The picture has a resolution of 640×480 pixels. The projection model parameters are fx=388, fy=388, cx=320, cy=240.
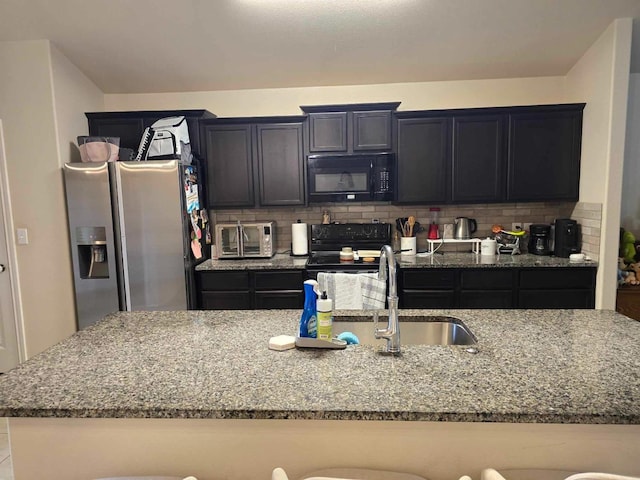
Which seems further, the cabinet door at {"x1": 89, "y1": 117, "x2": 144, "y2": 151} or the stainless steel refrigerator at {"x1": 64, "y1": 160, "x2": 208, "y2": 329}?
the cabinet door at {"x1": 89, "y1": 117, "x2": 144, "y2": 151}

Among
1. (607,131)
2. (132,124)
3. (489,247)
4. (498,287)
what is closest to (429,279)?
(498,287)

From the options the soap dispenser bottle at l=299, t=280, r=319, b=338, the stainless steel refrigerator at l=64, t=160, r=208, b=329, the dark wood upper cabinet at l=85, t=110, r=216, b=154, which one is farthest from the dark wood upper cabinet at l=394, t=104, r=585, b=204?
the soap dispenser bottle at l=299, t=280, r=319, b=338

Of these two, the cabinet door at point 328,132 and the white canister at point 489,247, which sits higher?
the cabinet door at point 328,132

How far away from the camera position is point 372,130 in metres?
3.42

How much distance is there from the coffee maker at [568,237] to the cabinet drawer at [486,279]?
57cm

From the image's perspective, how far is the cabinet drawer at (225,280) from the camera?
3283 millimetres

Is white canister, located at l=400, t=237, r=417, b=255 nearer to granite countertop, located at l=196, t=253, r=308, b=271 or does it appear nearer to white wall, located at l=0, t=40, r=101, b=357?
granite countertop, located at l=196, t=253, r=308, b=271

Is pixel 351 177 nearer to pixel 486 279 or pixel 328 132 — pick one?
pixel 328 132

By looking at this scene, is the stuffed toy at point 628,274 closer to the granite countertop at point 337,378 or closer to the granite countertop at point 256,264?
the granite countertop at point 337,378

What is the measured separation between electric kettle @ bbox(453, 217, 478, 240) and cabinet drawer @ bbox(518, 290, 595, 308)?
735 mm

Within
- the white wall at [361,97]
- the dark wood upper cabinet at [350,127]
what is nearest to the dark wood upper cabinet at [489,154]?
the dark wood upper cabinet at [350,127]

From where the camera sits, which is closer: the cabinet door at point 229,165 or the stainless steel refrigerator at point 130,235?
the stainless steel refrigerator at point 130,235

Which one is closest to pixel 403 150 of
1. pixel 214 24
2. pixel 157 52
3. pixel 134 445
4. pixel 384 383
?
pixel 214 24

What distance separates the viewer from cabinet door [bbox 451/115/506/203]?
3338mm
